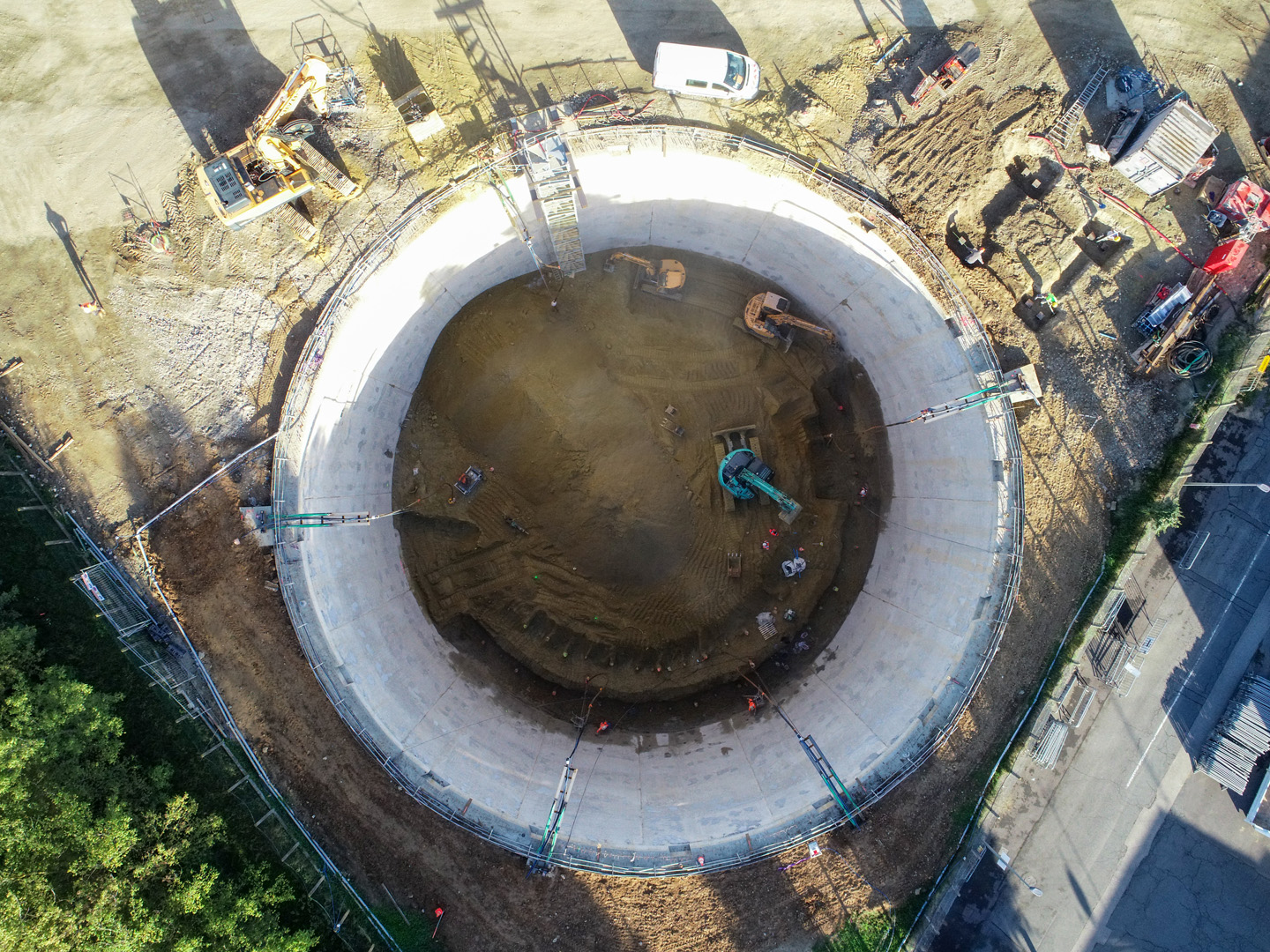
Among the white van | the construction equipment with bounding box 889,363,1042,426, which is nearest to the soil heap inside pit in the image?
the construction equipment with bounding box 889,363,1042,426

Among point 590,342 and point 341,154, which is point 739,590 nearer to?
point 590,342

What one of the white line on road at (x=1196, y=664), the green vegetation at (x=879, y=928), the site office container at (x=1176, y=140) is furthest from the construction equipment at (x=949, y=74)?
the green vegetation at (x=879, y=928)

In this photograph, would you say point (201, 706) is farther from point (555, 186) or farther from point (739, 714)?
point (555, 186)

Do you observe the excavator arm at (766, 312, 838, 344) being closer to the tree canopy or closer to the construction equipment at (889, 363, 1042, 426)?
the construction equipment at (889, 363, 1042, 426)

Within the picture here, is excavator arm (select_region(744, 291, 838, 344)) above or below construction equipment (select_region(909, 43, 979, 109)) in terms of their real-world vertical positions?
below

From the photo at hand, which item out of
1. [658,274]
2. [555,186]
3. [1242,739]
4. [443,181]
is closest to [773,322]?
[658,274]

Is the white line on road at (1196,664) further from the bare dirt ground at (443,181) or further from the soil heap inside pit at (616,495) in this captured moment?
the soil heap inside pit at (616,495)
